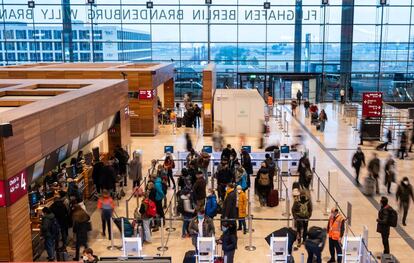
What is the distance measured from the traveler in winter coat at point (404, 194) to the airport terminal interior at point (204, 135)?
2.0 inches

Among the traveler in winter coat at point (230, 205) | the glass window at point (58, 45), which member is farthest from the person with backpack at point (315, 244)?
the glass window at point (58, 45)

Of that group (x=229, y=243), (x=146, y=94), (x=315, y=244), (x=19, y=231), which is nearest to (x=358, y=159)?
(x=315, y=244)

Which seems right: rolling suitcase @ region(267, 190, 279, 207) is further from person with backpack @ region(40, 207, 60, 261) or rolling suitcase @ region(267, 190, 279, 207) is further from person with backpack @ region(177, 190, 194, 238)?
person with backpack @ region(40, 207, 60, 261)

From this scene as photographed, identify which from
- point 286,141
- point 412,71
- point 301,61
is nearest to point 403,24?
point 412,71

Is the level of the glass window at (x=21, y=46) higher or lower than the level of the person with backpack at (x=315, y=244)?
higher

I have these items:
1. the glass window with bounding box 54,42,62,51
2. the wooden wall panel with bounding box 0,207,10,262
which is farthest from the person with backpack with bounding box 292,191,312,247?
the glass window with bounding box 54,42,62,51

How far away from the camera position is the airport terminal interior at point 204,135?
10352mm

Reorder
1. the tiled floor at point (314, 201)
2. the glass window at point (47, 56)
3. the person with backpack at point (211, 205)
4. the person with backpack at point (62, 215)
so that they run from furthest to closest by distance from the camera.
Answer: the glass window at point (47, 56) → the person with backpack at point (211, 205) → the tiled floor at point (314, 201) → the person with backpack at point (62, 215)

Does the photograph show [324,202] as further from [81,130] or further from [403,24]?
[403,24]

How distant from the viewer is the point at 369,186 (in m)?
15.3

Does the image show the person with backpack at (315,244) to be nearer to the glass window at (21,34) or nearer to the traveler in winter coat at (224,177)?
the traveler in winter coat at (224,177)

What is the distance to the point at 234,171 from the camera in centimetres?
1430

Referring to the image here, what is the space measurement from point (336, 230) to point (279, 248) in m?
1.24

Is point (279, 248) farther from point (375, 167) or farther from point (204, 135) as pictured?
point (204, 135)
